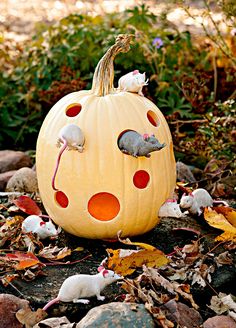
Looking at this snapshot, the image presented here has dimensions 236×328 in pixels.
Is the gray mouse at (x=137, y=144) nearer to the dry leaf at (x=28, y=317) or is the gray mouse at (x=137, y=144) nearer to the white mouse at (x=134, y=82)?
the white mouse at (x=134, y=82)

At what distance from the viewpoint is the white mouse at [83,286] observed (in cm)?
283

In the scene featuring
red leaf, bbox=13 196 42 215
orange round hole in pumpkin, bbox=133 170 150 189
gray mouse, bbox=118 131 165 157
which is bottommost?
red leaf, bbox=13 196 42 215

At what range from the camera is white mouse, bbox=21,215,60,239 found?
133 inches

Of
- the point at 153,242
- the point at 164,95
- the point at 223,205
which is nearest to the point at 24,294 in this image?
the point at 153,242

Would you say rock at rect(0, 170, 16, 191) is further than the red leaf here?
Yes

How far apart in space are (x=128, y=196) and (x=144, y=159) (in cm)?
18

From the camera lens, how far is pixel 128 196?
10.6 ft

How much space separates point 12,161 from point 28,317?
2066mm

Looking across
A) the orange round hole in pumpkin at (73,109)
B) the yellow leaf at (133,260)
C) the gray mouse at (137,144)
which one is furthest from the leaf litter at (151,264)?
the orange round hole in pumpkin at (73,109)

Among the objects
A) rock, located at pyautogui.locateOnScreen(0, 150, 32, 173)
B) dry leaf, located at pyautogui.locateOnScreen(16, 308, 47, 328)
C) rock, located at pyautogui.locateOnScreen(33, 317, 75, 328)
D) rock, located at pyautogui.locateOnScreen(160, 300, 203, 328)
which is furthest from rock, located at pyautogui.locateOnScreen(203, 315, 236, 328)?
rock, located at pyautogui.locateOnScreen(0, 150, 32, 173)

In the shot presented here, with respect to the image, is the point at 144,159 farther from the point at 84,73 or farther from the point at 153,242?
the point at 84,73

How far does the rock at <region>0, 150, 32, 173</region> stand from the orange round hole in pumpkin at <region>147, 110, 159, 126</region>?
160cm

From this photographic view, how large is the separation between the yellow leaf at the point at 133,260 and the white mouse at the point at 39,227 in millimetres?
363

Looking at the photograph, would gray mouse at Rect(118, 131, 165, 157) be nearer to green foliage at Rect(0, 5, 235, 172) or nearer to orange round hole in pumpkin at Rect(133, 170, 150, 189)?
orange round hole in pumpkin at Rect(133, 170, 150, 189)
